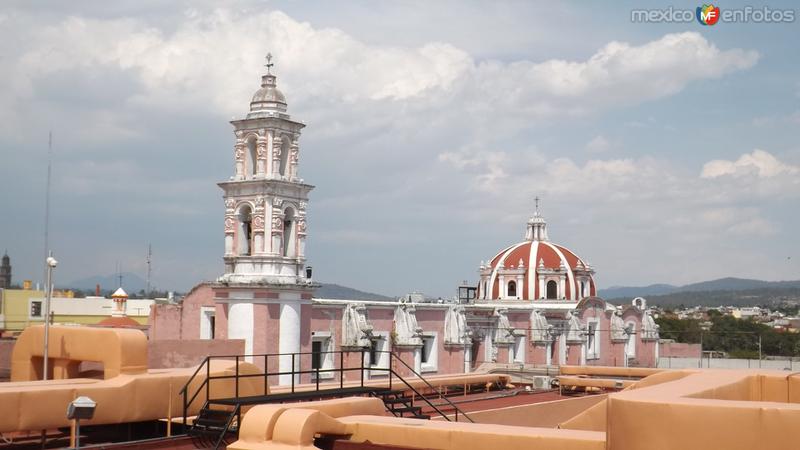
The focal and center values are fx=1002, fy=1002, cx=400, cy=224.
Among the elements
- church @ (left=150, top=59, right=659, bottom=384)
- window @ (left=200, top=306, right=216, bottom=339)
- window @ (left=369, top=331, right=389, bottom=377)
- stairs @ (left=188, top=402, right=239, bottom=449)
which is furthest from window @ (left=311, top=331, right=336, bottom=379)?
stairs @ (left=188, top=402, right=239, bottom=449)

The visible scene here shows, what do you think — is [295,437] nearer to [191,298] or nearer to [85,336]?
[85,336]

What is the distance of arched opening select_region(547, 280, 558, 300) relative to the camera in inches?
2505

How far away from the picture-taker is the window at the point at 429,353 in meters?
43.4

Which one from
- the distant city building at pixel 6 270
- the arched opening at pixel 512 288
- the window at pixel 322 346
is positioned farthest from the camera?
the distant city building at pixel 6 270

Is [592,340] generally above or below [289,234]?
below

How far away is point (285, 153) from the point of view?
3606 cm

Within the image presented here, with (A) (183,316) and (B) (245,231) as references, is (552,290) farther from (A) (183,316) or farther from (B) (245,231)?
(B) (245,231)

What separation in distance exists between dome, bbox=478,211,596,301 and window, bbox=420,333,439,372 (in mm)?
20141

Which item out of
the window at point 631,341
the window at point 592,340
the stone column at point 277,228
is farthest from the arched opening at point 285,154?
the window at point 631,341

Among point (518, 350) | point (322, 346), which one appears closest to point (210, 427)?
point (322, 346)

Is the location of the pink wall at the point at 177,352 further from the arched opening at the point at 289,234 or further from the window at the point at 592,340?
the window at the point at 592,340

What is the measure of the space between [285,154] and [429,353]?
12.5 metres

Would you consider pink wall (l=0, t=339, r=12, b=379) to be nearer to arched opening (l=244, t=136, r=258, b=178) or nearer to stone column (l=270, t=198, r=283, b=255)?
stone column (l=270, t=198, r=283, b=255)

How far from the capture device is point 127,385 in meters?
15.6
